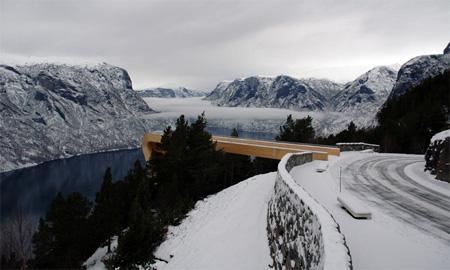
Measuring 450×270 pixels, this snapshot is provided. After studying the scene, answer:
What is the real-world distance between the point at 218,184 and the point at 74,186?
249ft

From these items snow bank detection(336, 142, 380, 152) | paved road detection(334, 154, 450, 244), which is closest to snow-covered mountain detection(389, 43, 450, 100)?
snow bank detection(336, 142, 380, 152)

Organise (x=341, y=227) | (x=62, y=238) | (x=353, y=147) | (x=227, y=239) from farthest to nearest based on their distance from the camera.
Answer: (x=353, y=147) < (x=62, y=238) < (x=227, y=239) < (x=341, y=227)

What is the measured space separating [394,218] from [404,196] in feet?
10.1

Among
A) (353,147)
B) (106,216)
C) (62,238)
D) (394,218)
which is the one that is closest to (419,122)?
(353,147)

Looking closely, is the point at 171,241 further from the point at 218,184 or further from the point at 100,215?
the point at 218,184

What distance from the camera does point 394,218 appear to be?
25.5ft

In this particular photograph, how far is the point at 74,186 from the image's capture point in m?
89.6

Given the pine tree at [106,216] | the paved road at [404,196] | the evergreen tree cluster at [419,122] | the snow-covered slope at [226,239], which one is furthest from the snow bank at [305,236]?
the evergreen tree cluster at [419,122]

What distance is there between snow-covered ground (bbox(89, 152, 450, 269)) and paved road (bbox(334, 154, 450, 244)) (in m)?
0.06

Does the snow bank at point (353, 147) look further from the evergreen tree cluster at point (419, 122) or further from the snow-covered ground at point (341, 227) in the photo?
the evergreen tree cluster at point (419, 122)

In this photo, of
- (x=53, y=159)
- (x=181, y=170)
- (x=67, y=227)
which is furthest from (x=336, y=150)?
(x=53, y=159)

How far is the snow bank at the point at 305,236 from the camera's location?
4.13m

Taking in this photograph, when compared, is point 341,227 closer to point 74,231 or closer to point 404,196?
point 404,196

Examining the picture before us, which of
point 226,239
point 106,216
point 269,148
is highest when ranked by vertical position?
point 269,148
